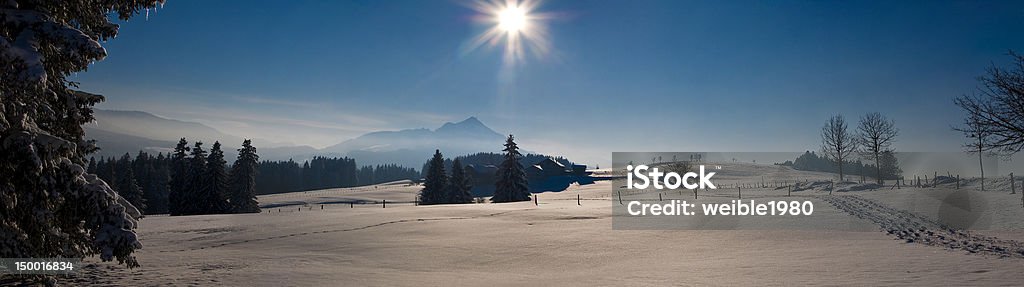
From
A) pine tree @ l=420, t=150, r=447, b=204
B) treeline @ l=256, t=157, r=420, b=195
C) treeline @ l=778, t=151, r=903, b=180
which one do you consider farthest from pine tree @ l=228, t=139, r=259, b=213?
treeline @ l=778, t=151, r=903, b=180

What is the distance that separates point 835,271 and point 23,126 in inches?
599

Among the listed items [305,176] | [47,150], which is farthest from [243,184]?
[305,176]

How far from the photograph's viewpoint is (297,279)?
10.5 meters

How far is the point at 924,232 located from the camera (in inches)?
732

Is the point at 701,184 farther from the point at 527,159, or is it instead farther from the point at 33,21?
the point at 527,159

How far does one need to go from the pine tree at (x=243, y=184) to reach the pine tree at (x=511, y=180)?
27.3 meters

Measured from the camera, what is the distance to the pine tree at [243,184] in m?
53.6

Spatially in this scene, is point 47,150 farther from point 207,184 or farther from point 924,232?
point 207,184

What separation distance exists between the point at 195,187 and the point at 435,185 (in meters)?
24.4

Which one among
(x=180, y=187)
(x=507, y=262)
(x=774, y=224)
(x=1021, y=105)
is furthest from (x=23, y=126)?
(x=180, y=187)

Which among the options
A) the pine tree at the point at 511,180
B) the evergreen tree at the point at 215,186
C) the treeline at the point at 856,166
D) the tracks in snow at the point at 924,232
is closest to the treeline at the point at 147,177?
the evergreen tree at the point at 215,186

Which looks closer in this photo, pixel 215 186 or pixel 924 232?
pixel 924 232

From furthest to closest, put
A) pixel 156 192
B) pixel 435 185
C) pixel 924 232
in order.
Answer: pixel 156 192 < pixel 435 185 < pixel 924 232

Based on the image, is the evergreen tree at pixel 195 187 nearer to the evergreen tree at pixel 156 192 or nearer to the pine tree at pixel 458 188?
the pine tree at pixel 458 188
